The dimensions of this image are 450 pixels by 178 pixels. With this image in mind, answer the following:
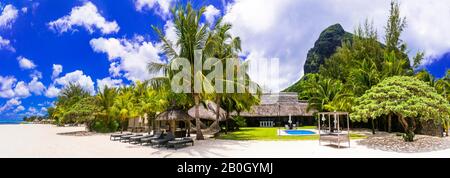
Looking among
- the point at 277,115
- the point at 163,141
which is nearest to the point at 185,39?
the point at 163,141

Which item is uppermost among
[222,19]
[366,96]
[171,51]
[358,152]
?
[222,19]

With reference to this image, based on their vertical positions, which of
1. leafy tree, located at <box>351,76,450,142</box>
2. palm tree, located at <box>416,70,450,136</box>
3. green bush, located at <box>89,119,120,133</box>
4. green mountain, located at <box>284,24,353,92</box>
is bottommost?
green bush, located at <box>89,119,120,133</box>

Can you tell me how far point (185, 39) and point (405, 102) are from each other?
923 cm

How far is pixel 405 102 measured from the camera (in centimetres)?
1090

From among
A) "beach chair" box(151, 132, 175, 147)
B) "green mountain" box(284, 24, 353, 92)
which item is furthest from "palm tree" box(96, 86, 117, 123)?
"green mountain" box(284, 24, 353, 92)

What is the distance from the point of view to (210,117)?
22547 mm

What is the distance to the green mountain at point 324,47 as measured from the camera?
234ft

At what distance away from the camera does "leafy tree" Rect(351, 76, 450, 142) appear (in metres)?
10.6

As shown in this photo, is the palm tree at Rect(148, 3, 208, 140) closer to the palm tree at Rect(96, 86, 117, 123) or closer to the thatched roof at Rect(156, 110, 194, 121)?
the thatched roof at Rect(156, 110, 194, 121)

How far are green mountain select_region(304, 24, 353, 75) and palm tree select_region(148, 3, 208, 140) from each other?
59.6m

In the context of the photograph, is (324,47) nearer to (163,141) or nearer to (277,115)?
(277,115)
